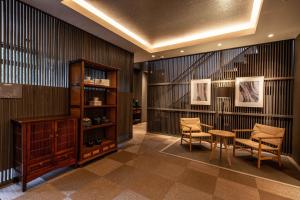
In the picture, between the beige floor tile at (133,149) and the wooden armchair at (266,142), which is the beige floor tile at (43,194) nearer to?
the beige floor tile at (133,149)

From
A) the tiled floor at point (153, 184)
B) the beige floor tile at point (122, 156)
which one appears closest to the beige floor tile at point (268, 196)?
the tiled floor at point (153, 184)

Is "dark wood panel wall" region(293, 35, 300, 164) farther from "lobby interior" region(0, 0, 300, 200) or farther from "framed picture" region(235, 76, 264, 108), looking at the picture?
"framed picture" region(235, 76, 264, 108)

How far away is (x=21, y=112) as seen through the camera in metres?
2.59

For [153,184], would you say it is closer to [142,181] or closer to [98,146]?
[142,181]

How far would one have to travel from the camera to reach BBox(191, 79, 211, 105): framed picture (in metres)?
4.95

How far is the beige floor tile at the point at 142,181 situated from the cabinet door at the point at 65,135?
96 cm

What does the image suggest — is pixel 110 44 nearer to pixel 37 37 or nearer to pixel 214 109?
pixel 37 37

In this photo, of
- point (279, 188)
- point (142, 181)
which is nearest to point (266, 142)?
point (279, 188)

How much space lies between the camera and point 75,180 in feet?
8.54

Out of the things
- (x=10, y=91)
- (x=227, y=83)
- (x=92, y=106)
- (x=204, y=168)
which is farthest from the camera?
(x=227, y=83)

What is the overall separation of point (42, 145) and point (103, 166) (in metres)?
1.25

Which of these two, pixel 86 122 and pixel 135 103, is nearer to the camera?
pixel 86 122

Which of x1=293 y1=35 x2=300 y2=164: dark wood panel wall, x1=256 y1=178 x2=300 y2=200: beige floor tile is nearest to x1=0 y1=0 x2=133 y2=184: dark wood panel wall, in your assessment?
x1=256 y1=178 x2=300 y2=200: beige floor tile

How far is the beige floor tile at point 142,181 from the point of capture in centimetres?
231
